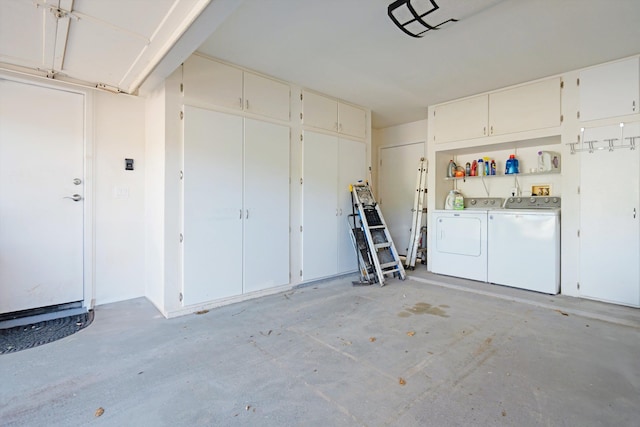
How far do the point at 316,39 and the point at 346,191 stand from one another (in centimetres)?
220

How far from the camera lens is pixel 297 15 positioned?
2389mm

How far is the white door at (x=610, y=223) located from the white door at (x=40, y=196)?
17.9 ft

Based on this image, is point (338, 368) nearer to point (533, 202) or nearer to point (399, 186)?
point (533, 202)

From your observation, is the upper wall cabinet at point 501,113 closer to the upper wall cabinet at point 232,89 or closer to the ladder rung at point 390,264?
the ladder rung at point 390,264

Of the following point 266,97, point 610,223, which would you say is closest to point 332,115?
point 266,97

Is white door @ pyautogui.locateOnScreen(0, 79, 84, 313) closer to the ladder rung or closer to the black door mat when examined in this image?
the black door mat

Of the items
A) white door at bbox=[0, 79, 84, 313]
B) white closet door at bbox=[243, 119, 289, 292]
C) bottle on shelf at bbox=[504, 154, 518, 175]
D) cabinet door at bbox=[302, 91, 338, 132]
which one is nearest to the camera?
white door at bbox=[0, 79, 84, 313]

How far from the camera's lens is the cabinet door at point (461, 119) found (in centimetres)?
413

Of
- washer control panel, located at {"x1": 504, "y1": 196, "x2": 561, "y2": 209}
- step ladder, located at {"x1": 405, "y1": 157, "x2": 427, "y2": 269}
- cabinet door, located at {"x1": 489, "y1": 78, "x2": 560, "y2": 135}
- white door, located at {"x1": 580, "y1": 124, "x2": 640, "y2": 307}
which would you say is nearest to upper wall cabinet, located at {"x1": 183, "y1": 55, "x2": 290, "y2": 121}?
step ladder, located at {"x1": 405, "y1": 157, "x2": 427, "y2": 269}

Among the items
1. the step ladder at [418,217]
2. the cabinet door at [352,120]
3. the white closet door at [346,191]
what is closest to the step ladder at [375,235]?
the white closet door at [346,191]

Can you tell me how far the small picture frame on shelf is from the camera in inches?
157

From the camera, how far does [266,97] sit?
11.6 ft

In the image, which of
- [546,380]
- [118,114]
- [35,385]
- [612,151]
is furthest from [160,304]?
[612,151]

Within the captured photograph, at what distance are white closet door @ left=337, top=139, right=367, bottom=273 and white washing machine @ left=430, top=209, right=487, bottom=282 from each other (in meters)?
1.27
